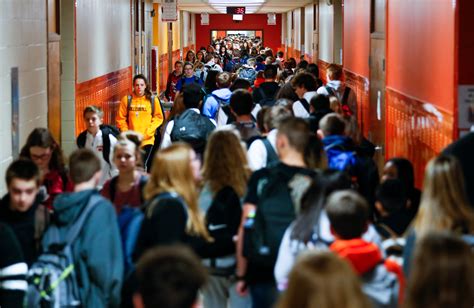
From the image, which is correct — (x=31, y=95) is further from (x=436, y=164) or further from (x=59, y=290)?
(x=436, y=164)

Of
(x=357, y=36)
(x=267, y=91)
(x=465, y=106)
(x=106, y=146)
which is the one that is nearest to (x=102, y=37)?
(x=357, y=36)

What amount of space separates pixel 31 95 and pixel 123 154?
3.80m

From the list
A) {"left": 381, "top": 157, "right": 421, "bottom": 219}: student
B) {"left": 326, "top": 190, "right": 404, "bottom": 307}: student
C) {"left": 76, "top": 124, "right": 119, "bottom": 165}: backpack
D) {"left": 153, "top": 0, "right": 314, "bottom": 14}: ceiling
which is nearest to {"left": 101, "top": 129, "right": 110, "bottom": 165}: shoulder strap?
{"left": 76, "top": 124, "right": 119, "bottom": 165}: backpack

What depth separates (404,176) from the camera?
20.4 ft

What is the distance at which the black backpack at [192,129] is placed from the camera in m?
9.03

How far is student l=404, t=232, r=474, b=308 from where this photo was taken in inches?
118

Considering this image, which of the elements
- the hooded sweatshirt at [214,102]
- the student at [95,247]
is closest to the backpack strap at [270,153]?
the student at [95,247]

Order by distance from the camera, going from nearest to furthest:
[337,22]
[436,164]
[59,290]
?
[436,164]
[59,290]
[337,22]

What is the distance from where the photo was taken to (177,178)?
533 cm

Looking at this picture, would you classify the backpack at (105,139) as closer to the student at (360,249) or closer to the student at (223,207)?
the student at (223,207)

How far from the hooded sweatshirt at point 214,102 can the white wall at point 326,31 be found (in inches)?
345

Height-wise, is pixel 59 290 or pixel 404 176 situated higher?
pixel 404 176

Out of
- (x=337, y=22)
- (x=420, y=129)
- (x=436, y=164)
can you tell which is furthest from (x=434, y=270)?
(x=337, y=22)

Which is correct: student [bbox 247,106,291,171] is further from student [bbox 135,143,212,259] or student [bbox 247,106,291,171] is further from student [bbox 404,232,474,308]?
student [bbox 404,232,474,308]
